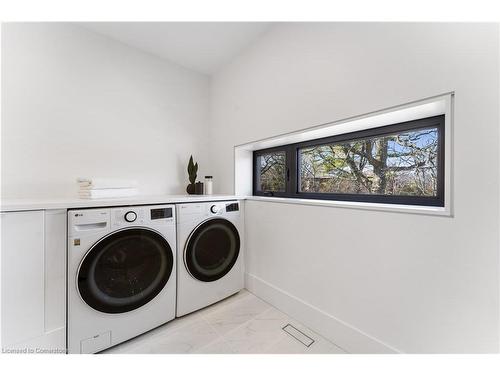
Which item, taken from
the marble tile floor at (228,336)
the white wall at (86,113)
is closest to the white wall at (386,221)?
the marble tile floor at (228,336)

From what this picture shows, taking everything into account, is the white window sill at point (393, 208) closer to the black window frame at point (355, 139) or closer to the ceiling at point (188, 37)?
the black window frame at point (355, 139)

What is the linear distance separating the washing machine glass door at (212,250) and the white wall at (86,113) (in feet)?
2.52

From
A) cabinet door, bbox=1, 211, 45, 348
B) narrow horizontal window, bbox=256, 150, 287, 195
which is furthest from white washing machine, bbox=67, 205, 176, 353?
narrow horizontal window, bbox=256, 150, 287, 195

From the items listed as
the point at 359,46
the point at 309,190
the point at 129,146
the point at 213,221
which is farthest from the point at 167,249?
the point at 359,46

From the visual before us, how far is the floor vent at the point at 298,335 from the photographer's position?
1273 millimetres

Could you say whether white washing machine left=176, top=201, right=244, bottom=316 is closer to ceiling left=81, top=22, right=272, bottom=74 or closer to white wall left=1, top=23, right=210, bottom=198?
white wall left=1, top=23, right=210, bottom=198

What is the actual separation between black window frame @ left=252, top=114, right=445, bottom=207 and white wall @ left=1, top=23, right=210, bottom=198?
39.6 inches

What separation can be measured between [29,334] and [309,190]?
1.94 metres

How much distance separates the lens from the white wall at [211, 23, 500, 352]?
798 mm

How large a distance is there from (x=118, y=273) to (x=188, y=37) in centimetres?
196

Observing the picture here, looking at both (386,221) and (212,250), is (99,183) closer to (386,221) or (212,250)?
(212,250)

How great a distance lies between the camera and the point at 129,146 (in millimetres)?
1890

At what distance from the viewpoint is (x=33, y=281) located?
3.38 ft
